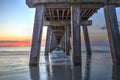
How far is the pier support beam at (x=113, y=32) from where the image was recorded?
465 inches

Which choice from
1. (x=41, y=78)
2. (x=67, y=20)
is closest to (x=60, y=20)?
(x=67, y=20)

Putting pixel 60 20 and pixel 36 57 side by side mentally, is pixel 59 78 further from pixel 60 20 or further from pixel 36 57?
pixel 60 20

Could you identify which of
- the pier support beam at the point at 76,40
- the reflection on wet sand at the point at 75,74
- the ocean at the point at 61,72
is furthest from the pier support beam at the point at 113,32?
the reflection on wet sand at the point at 75,74

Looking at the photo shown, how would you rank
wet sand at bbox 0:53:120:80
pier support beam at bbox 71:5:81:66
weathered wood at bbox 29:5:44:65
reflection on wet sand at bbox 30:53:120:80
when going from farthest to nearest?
weathered wood at bbox 29:5:44:65 < pier support beam at bbox 71:5:81:66 < wet sand at bbox 0:53:120:80 < reflection on wet sand at bbox 30:53:120:80

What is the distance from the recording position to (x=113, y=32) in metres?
11.9

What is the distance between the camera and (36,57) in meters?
11.8

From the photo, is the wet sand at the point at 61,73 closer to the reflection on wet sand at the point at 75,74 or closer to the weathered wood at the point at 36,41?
the reflection on wet sand at the point at 75,74

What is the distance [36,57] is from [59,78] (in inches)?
167

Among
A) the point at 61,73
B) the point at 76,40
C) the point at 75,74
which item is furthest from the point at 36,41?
the point at 75,74

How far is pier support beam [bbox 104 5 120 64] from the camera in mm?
11805

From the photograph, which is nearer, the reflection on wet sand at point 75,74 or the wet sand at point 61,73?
the reflection on wet sand at point 75,74

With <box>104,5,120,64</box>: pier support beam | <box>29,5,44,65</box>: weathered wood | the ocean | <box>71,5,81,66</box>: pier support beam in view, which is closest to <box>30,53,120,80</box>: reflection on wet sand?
the ocean

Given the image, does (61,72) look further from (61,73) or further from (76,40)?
(76,40)

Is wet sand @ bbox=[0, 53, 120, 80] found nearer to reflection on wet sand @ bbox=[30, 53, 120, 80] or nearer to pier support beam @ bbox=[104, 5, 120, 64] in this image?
reflection on wet sand @ bbox=[30, 53, 120, 80]
